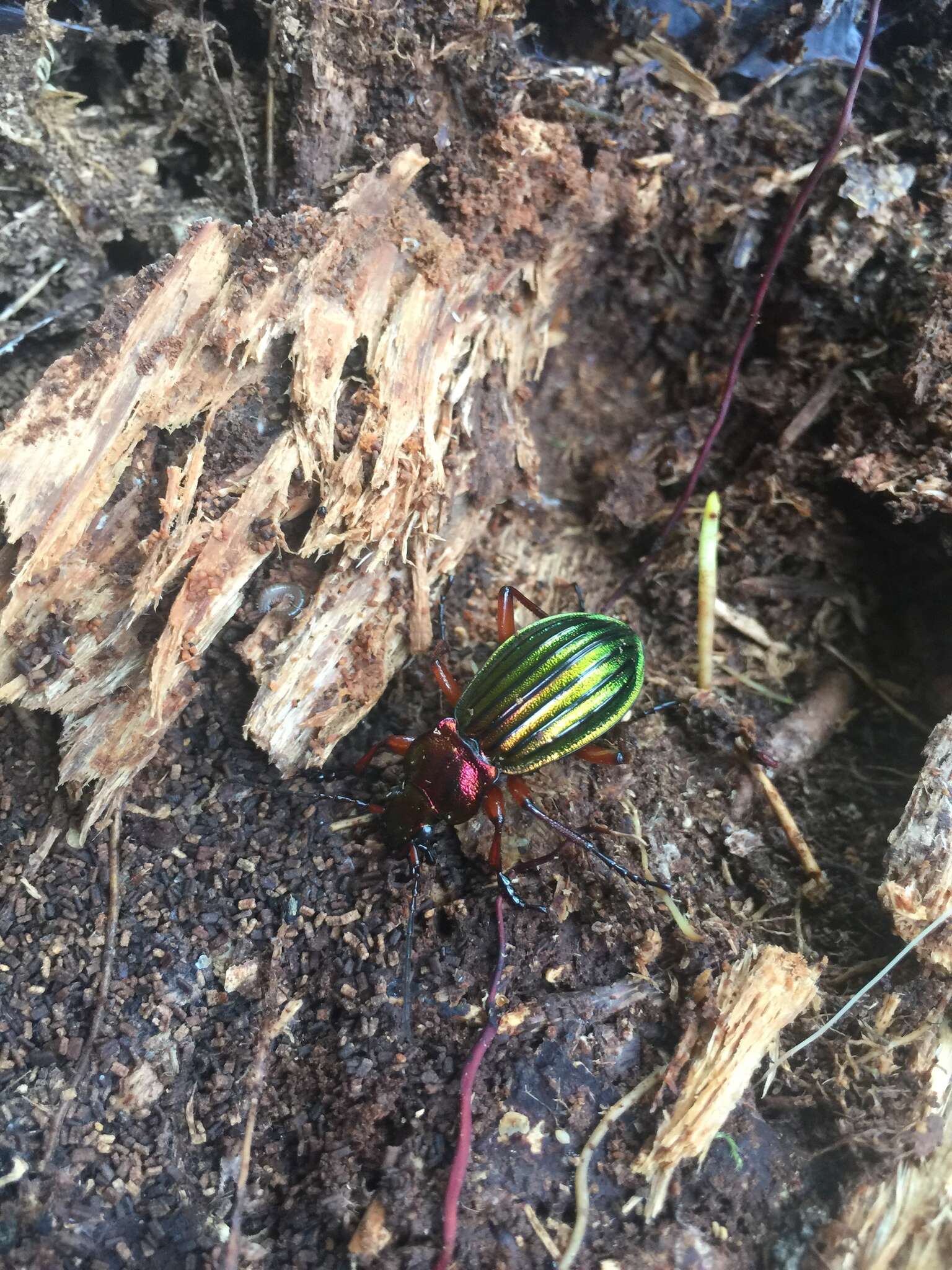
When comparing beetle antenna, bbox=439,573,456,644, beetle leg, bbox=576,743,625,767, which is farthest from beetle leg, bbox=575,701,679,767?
beetle antenna, bbox=439,573,456,644

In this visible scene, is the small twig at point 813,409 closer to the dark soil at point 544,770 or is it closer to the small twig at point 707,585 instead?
the dark soil at point 544,770

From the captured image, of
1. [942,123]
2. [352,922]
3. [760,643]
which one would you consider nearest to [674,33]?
[942,123]

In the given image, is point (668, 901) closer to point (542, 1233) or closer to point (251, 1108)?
point (542, 1233)

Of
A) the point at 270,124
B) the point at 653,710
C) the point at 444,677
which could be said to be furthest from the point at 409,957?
the point at 270,124

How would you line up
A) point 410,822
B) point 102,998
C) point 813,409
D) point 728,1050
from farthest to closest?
point 813,409 < point 410,822 < point 102,998 < point 728,1050

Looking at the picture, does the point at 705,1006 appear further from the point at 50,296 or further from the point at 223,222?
the point at 50,296
